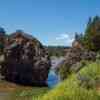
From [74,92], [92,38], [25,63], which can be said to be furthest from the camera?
[92,38]

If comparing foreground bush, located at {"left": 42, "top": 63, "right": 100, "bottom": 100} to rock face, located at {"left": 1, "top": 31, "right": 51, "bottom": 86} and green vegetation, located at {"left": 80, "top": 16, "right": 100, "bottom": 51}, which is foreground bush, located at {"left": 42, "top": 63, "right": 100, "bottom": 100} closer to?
rock face, located at {"left": 1, "top": 31, "right": 51, "bottom": 86}

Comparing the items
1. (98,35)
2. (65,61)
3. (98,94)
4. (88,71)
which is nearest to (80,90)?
(98,94)

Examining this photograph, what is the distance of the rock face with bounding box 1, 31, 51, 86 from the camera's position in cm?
3844

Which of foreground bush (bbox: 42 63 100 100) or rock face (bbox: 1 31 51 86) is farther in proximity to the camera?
rock face (bbox: 1 31 51 86)

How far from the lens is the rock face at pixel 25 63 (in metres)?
38.4

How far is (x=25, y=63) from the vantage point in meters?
38.9

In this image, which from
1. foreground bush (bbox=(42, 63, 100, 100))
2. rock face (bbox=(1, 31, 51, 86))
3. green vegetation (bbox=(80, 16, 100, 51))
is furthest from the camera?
green vegetation (bbox=(80, 16, 100, 51))

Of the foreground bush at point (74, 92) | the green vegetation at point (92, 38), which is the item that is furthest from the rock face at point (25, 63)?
the foreground bush at point (74, 92)

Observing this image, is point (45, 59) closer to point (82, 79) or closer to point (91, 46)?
point (91, 46)

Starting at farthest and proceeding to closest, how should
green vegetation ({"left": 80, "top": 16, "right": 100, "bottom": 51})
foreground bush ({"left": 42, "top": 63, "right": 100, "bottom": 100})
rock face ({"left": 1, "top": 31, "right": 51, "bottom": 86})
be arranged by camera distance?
1. green vegetation ({"left": 80, "top": 16, "right": 100, "bottom": 51})
2. rock face ({"left": 1, "top": 31, "right": 51, "bottom": 86})
3. foreground bush ({"left": 42, "top": 63, "right": 100, "bottom": 100})

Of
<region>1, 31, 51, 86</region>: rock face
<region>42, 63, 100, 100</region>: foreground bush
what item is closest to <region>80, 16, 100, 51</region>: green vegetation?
<region>1, 31, 51, 86</region>: rock face

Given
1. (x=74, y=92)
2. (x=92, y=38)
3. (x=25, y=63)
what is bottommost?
(x=74, y=92)

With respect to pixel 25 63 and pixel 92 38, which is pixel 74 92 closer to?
pixel 25 63

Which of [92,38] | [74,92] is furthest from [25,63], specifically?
[74,92]
